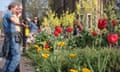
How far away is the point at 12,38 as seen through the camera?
25.8ft

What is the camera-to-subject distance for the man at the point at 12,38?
786 centimetres

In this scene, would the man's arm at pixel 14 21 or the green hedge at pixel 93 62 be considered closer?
the green hedge at pixel 93 62

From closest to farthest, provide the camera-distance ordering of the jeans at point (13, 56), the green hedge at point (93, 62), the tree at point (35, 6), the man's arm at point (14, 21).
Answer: the green hedge at point (93, 62), the man's arm at point (14, 21), the jeans at point (13, 56), the tree at point (35, 6)

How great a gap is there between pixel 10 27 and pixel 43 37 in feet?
17.8

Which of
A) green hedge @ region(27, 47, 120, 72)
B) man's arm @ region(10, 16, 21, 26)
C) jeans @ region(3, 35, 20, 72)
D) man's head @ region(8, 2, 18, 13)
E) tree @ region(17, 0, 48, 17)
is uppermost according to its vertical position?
man's head @ region(8, 2, 18, 13)

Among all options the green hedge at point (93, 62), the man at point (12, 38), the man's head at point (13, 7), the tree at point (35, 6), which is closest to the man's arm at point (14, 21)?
the man at point (12, 38)

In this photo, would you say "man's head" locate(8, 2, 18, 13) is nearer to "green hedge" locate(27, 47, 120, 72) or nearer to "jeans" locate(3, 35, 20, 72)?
"jeans" locate(3, 35, 20, 72)

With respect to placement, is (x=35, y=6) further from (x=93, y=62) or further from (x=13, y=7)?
(x=93, y=62)

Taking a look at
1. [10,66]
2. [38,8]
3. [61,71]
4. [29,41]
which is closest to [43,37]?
[29,41]

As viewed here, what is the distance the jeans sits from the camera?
7855 mm

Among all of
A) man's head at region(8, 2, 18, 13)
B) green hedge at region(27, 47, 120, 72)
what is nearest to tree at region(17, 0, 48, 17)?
man's head at region(8, 2, 18, 13)

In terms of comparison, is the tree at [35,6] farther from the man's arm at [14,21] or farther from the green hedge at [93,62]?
the green hedge at [93,62]

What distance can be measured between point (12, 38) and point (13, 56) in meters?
0.36

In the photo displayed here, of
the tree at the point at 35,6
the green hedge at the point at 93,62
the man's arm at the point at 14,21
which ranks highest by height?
the man's arm at the point at 14,21
